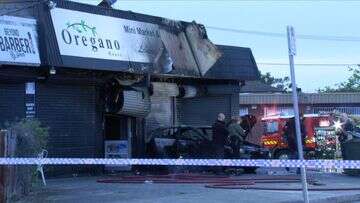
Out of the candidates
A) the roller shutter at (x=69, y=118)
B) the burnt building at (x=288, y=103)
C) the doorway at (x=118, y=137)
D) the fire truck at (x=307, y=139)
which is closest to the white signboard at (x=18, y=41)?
the roller shutter at (x=69, y=118)

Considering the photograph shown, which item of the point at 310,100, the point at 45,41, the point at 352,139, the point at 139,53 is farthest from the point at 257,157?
the point at 310,100

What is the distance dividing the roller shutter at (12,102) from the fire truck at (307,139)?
8338mm

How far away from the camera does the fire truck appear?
2319cm

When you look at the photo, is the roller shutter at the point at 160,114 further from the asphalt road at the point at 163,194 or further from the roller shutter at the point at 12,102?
the asphalt road at the point at 163,194

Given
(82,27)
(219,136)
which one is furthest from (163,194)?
(82,27)

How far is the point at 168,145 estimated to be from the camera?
20.3 meters

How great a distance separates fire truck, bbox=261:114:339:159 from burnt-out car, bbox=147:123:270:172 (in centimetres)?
182

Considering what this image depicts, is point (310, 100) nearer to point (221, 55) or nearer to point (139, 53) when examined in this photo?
point (221, 55)

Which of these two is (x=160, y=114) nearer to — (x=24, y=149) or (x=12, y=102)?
(x=12, y=102)

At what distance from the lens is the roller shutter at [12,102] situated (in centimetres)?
1739

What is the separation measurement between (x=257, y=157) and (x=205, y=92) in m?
3.60

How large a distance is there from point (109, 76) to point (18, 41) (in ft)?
12.7

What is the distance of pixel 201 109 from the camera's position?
2431cm

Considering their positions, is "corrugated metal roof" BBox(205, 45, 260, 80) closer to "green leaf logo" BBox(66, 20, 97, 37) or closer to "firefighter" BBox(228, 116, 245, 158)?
"firefighter" BBox(228, 116, 245, 158)
